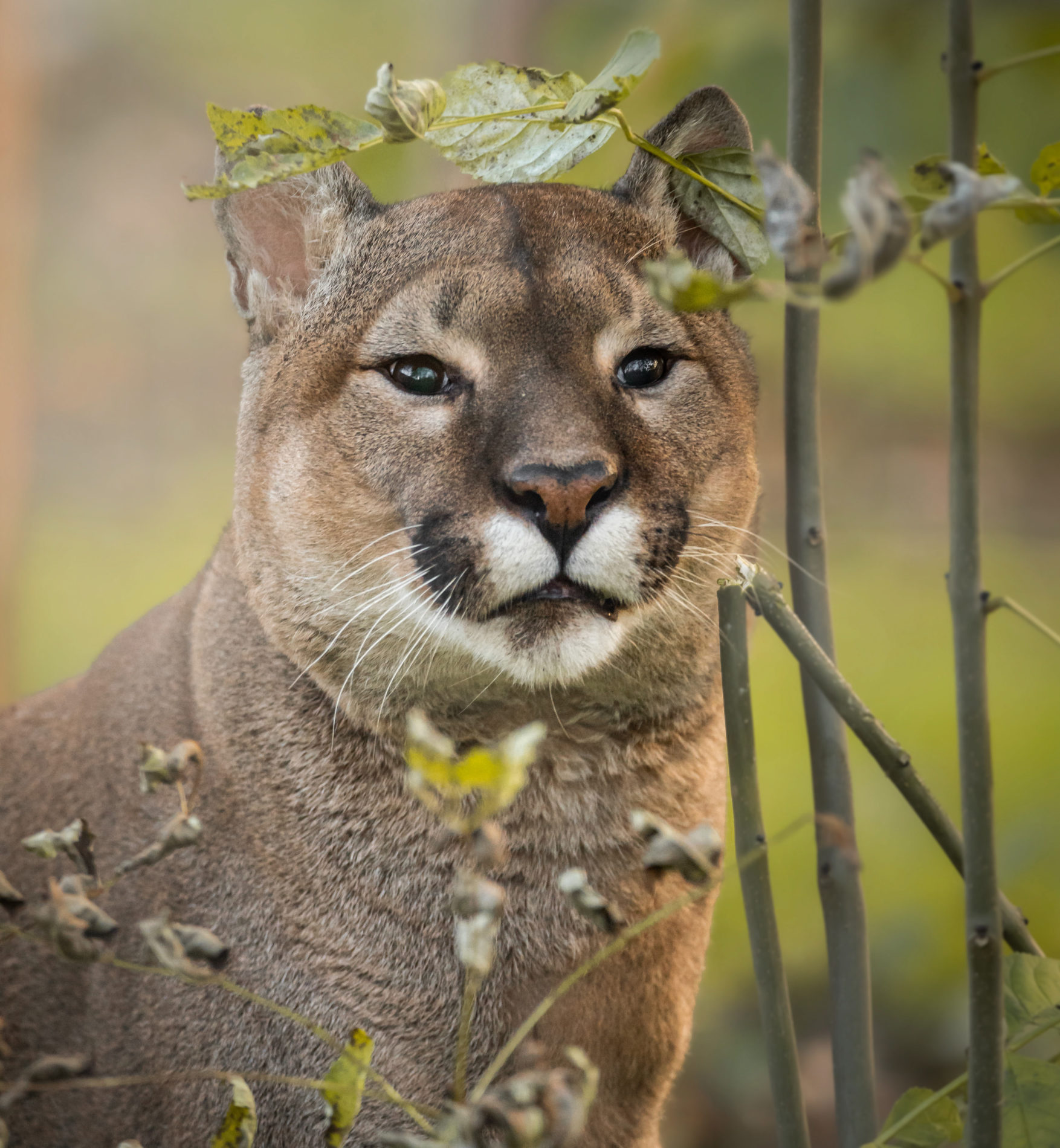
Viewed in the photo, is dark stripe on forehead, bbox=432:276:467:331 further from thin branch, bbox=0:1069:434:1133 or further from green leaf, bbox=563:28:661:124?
thin branch, bbox=0:1069:434:1133

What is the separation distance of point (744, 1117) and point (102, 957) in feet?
9.63

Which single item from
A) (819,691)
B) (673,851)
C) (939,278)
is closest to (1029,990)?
(819,691)

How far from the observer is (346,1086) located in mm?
1068

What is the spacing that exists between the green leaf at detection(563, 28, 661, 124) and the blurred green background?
81 cm

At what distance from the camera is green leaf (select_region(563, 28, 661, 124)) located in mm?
1169

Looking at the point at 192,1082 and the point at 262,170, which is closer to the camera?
the point at 262,170

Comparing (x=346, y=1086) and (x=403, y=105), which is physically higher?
(x=403, y=105)

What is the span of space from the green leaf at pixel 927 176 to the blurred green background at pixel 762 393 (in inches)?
30.2

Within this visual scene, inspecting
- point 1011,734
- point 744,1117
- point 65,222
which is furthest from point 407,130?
point 65,222

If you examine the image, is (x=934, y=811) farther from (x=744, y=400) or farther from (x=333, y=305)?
(x=333, y=305)

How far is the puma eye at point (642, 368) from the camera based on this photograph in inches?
67.6

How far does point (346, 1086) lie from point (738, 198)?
3.57ft

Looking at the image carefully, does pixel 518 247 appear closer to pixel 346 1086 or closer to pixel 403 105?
pixel 403 105

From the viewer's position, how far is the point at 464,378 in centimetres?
167
